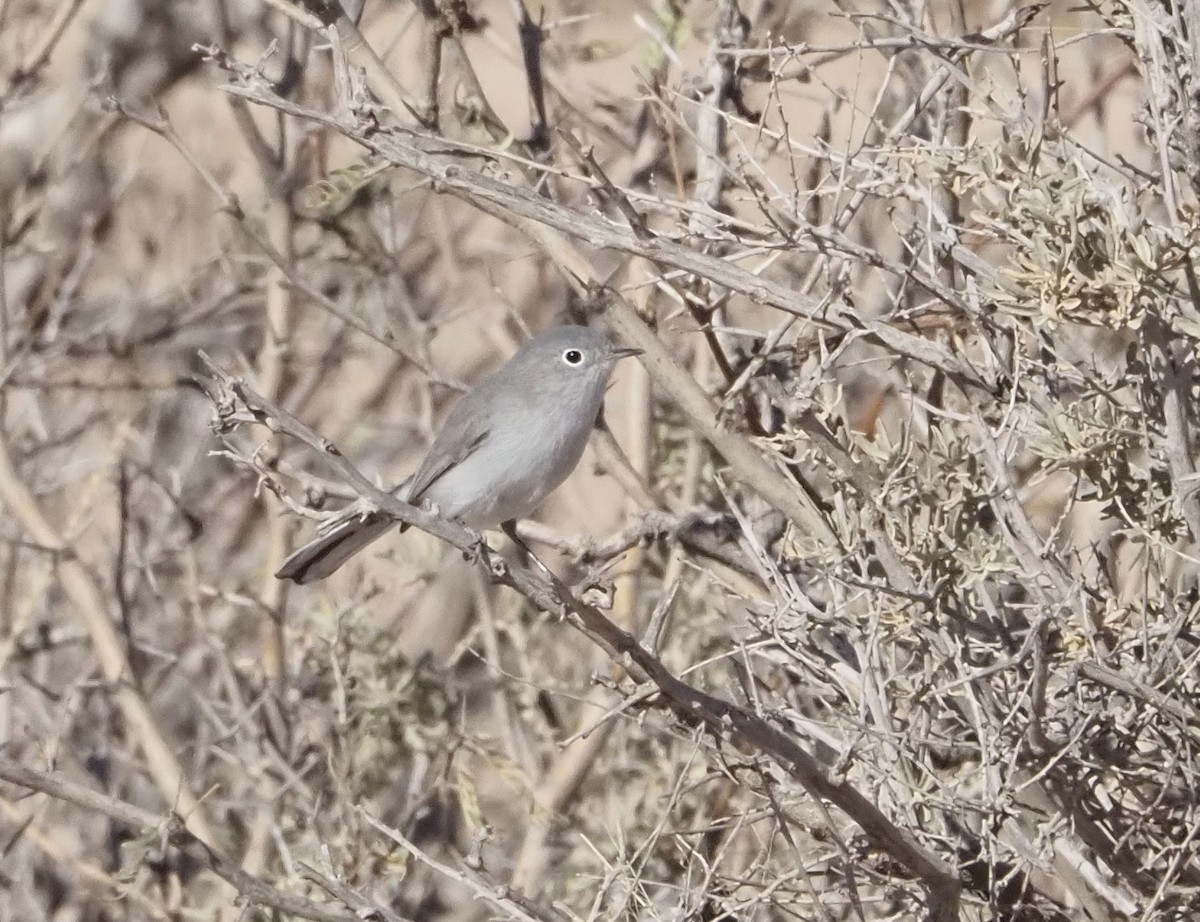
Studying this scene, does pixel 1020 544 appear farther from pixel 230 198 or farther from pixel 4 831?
pixel 4 831

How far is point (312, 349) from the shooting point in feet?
21.1

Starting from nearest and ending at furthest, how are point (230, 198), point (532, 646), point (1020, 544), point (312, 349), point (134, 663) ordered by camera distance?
point (1020, 544) → point (230, 198) → point (134, 663) → point (532, 646) → point (312, 349)

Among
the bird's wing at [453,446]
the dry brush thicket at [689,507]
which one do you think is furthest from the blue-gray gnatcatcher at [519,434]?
the dry brush thicket at [689,507]

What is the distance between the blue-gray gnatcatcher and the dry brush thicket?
0.55 feet

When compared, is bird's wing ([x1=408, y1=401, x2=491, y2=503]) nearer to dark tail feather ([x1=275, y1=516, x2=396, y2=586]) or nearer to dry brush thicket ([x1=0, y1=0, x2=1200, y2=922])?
dry brush thicket ([x1=0, y1=0, x2=1200, y2=922])

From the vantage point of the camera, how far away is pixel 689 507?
3.27 metres

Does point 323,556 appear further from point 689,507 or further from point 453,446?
point 689,507

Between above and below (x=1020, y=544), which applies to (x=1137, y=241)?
above

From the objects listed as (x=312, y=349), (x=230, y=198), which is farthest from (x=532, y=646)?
(x=312, y=349)

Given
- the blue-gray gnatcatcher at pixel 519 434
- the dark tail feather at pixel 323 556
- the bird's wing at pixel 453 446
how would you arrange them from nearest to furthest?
the dark tail feather at pixel 323 556, the blue-gray gnatcatcher at pixel 519 434, the bird's wing at pixel 453 446

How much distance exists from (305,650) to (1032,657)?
2.43 meters

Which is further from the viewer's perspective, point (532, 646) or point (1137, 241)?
point (532, 646)

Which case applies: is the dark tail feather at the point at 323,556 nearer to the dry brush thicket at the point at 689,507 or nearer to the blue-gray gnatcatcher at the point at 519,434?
the blue-gray gnatcatcher at the point at 519,434

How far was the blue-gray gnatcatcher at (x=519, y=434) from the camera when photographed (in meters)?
3.60
